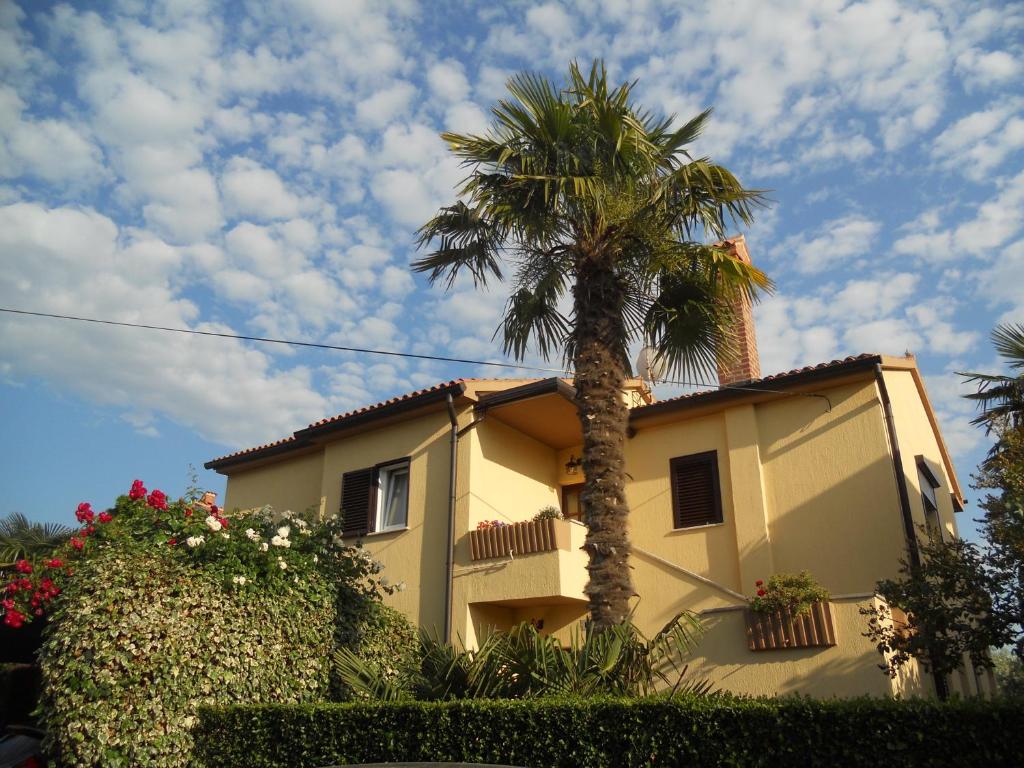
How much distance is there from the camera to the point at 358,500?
1562 centimetres

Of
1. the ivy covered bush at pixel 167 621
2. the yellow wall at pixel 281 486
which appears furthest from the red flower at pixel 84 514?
the yellow wall at pixel 281 486

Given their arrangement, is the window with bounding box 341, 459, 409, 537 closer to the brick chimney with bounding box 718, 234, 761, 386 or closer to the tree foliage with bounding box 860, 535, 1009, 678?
the brick chimney with bounding box 718, 234, 761, 386

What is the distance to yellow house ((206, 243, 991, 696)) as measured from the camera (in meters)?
12.4

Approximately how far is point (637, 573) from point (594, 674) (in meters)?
5.62

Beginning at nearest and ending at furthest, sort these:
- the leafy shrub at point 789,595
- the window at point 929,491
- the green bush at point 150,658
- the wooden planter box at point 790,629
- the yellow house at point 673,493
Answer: the green bush at point 150,658 → the wooden planter box at point 790,629 → the leafy shrub at point 789,595 → the yellow house at point 673,493 → the window at point 929,491

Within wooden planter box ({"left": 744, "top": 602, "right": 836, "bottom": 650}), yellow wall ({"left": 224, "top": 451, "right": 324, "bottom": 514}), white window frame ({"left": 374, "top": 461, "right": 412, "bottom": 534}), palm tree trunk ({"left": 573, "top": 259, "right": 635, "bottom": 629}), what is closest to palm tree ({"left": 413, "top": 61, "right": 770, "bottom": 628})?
palm tree trunk ({"left": 573, "top": 259, "right": 635, "bottom": 629})

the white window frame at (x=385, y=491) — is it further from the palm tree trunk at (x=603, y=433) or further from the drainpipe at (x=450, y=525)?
the palm tree trunk at (x=603, y=433)

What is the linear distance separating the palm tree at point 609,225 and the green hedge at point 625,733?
2.98m

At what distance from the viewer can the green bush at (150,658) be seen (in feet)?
27.3

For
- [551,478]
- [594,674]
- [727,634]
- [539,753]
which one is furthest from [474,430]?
[539,753]

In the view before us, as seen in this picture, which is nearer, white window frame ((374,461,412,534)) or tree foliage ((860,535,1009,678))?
tree foliage ((860,535,1009,678))

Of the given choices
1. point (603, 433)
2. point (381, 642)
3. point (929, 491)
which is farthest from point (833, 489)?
point (381, 642)

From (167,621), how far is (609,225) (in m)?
7.01

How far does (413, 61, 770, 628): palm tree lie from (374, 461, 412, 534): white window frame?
5.17m
